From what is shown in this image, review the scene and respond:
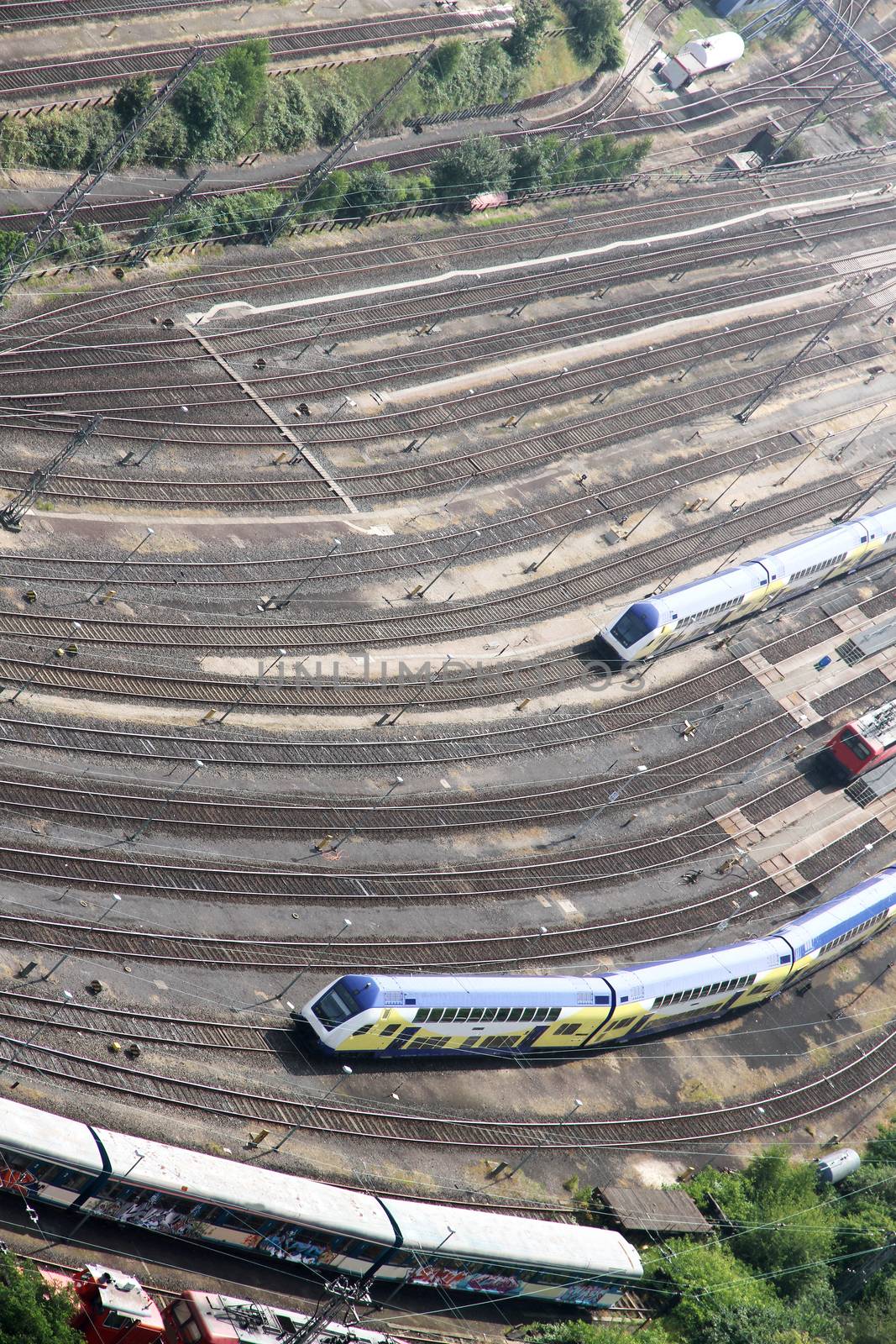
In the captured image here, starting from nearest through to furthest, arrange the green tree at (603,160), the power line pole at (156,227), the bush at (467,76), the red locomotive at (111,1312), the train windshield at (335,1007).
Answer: the red locomotive at (111,1312), the train windshield at (335,1007), the power line pole at (156,227), the bush at (467,76), the green tree at (603,160)

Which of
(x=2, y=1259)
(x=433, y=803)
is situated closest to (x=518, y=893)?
(x=433, y=803)

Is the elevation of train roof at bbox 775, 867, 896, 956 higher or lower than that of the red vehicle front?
lower

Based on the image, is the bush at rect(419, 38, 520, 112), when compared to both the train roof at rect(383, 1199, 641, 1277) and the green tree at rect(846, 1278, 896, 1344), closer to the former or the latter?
the train roof at rect(383, 1199, 641, 1277)

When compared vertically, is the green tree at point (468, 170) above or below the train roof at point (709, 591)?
above

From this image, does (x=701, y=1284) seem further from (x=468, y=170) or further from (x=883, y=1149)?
(x=468, y=170)

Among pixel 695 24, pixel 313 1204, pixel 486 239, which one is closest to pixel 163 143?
pixel 486 239

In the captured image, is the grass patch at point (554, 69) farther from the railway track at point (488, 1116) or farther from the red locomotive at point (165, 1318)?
the red locomotive at point (165, 1318)

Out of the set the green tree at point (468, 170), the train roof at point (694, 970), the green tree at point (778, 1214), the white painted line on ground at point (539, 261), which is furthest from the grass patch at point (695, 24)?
the green tree at point (778, 1214)

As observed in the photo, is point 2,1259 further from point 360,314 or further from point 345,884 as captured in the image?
point 360,314

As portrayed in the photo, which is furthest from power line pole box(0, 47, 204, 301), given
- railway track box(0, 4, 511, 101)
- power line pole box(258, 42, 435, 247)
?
power line pole box(258, 42, 435, 247)
